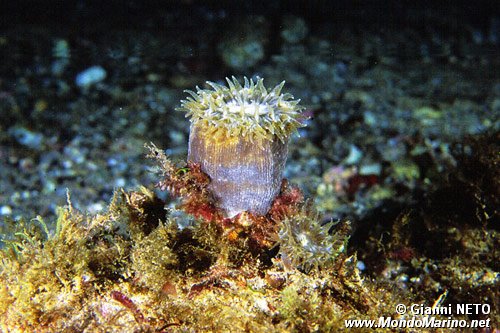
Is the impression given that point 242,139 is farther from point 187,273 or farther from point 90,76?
point 90,76

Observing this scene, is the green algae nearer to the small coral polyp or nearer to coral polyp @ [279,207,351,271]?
coral polyp @ [279,207,351,271]

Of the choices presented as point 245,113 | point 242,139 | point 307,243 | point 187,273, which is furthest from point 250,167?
point 187,273

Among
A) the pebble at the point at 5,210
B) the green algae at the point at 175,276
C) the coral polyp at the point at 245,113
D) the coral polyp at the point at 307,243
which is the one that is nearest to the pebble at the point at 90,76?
the pebble at the point at 5,210

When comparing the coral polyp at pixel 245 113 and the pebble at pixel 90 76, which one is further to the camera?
the pebble at pixel 90 76

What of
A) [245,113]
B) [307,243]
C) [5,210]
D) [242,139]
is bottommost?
[307,243]

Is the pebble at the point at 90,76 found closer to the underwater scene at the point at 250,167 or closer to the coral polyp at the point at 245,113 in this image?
the underwater scene at the point at 250,167
